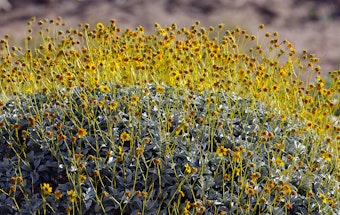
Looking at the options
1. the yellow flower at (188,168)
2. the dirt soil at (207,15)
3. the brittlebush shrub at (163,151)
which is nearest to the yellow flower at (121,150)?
the brittlebush shrub at (163,151)

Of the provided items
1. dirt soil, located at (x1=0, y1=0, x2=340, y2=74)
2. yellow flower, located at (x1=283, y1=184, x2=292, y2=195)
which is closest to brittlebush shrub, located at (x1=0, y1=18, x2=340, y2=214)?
yellow flower, located at (x1=283, y1=184, x2=292, y2=195)

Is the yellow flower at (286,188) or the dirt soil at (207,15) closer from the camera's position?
the yellow flower at (286,188)

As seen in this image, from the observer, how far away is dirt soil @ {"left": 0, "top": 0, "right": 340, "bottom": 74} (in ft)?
32.3

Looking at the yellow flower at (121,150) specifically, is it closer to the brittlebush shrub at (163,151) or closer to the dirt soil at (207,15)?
the brittlebush shrub at (163,151)

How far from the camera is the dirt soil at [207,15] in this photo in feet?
32.3

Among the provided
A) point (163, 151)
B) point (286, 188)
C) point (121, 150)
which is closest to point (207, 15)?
point (163, 151)

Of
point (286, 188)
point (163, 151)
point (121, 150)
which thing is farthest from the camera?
point (163, 151)

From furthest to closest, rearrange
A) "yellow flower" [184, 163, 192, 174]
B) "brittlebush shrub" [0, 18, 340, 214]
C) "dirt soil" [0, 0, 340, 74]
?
"dirt soil" [0, 0, 340, 74] < "brittlebush shrub" [0, 18, 340, 214] < "yellow flower" [184, 163, 192, 174]

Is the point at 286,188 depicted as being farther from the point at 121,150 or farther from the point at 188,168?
the point at 121,150

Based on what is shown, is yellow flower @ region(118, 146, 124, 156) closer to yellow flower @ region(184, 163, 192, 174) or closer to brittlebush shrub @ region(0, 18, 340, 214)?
brittlebush shrub @ region(0, 18, 340, 214)

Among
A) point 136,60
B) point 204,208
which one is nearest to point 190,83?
point 136,60

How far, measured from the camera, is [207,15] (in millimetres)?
10359

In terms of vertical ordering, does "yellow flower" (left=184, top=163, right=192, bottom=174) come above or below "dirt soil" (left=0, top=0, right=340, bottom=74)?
below

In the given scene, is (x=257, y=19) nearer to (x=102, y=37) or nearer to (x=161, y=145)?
(x=102, y=37)
